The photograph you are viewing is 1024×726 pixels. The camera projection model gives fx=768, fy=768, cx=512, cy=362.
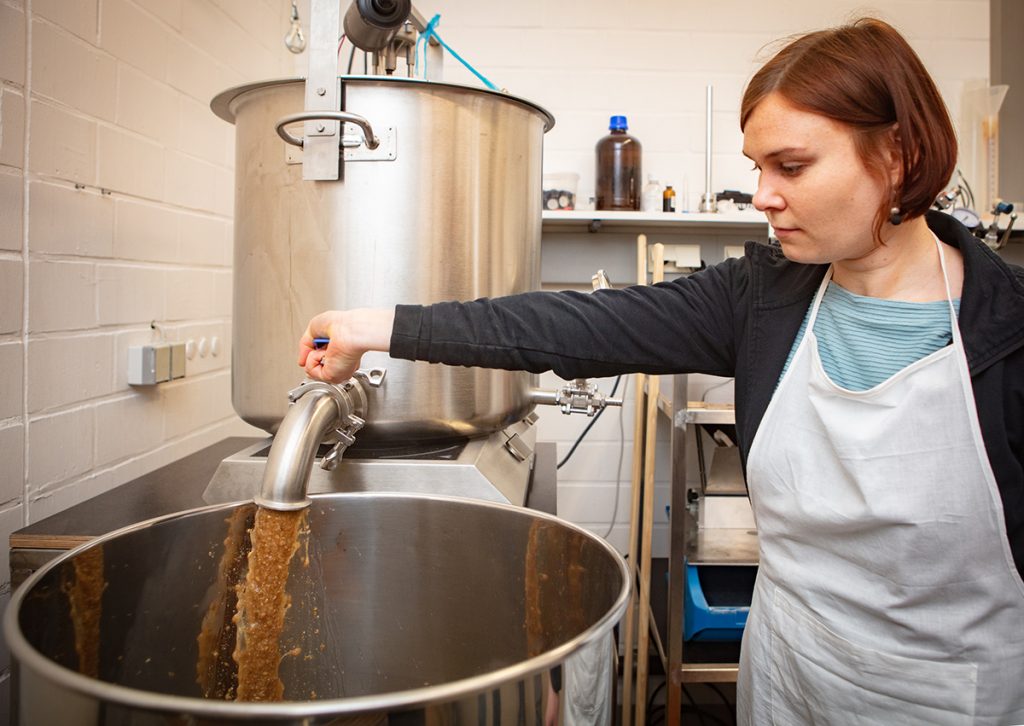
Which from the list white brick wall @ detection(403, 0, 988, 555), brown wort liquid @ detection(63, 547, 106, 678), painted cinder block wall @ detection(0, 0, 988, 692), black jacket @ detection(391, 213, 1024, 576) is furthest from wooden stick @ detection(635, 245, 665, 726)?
brown wort liquid @ detection(63, 547, 106, 678)

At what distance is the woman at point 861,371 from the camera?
0.77 metres

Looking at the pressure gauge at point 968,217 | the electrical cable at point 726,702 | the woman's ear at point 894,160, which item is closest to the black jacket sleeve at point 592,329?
the woman's ear at point 894,160

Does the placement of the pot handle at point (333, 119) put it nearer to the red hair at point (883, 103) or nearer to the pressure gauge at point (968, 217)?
the red hair at point (883, 103)

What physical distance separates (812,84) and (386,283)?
0.50m

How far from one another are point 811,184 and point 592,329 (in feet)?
0.93

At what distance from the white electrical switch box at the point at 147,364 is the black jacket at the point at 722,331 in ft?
2.31

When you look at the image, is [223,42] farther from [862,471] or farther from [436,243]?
[862,471]

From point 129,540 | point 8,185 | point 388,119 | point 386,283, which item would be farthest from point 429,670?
point 8,185

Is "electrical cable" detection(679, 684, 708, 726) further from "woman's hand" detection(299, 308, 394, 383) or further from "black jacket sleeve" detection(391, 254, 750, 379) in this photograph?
"woman's hand" detection(299, 308, 394, 383)

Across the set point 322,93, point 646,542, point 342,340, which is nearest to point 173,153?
point 322,93

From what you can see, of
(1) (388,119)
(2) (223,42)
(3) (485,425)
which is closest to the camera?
(1) (388,119)

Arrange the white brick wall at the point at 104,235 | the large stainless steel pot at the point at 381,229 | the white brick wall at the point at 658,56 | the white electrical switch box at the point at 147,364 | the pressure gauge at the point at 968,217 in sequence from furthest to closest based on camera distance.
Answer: the white brick wall at the point at 658,56 → the pressure gauge at the point at 968,217 → the white electrical switch box at the point at 147,364 → the white brick wall at the point at 104,235 → the large stainless steel pot at the point at 381,229

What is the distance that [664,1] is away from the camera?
213 centimetres

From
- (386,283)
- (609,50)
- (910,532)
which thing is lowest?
(910,532)
